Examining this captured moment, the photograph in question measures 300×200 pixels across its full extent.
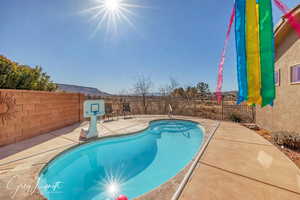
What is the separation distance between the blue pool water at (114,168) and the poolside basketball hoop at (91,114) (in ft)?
1.12

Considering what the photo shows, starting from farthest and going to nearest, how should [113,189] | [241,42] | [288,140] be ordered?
1. [288,140]
2. [113,189]
3. [241,42]

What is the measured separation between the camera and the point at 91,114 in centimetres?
381

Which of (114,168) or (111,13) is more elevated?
(111,13)

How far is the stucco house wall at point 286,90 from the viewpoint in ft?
12.4

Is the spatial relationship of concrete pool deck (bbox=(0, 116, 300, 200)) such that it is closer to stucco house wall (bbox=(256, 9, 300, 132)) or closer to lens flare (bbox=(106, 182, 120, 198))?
lens flare (bbox=(106, 182, 120, 198))

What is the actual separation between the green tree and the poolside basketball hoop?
2465 mm

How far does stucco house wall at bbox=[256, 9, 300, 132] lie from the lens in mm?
3771

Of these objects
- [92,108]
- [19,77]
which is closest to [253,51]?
[92,108]

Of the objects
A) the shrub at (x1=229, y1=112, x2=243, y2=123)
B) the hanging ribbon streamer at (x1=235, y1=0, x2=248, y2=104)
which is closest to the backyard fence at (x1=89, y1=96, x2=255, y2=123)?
the shrub at (x1=229, y1=112, x2=243, y2=123)

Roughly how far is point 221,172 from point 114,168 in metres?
2.46

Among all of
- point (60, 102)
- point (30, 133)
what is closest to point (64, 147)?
point (30, 133)

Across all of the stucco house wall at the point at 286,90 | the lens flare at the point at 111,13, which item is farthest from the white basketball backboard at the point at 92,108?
the stucco house wall at the point at 286,90

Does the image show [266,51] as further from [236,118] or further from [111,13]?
[111,13]

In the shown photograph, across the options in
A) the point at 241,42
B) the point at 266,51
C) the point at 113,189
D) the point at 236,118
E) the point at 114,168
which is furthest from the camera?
the point at 236,118
